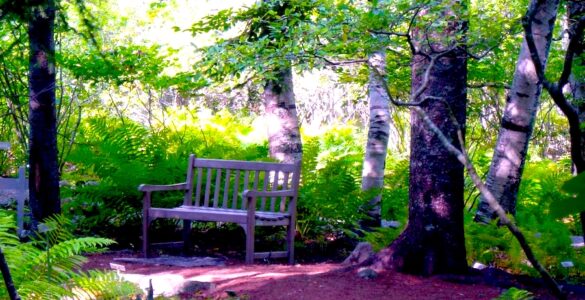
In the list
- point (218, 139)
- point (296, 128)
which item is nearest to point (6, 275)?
point (296, 128)

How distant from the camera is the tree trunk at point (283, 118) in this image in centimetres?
730

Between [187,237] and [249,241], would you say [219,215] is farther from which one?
[187,237]

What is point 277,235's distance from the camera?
6.79 meters

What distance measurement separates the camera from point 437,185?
14.2 ft

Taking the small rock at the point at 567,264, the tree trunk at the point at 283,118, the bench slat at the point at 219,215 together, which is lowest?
the small rock at the point at 567,264

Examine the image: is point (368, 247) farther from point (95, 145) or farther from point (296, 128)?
point (95, 145)

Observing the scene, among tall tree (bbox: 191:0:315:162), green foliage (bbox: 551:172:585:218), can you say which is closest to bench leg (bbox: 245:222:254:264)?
tall tree (bbox: 191:0:315:162)

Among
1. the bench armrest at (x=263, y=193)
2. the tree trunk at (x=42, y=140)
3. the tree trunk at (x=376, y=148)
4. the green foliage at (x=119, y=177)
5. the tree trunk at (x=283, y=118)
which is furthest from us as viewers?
the tree trunk at (x=283, y=118)

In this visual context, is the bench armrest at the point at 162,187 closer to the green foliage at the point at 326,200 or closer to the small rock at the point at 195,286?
the green foliage at the point at 326,200

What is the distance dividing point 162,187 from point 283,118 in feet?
5.34

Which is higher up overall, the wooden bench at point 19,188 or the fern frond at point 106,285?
the wooden bench at point 19,188

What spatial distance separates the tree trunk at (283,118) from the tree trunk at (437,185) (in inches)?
117

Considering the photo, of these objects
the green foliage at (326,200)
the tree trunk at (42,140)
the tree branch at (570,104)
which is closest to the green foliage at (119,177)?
the tree trunk at (42,140)

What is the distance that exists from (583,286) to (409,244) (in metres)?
1.18
